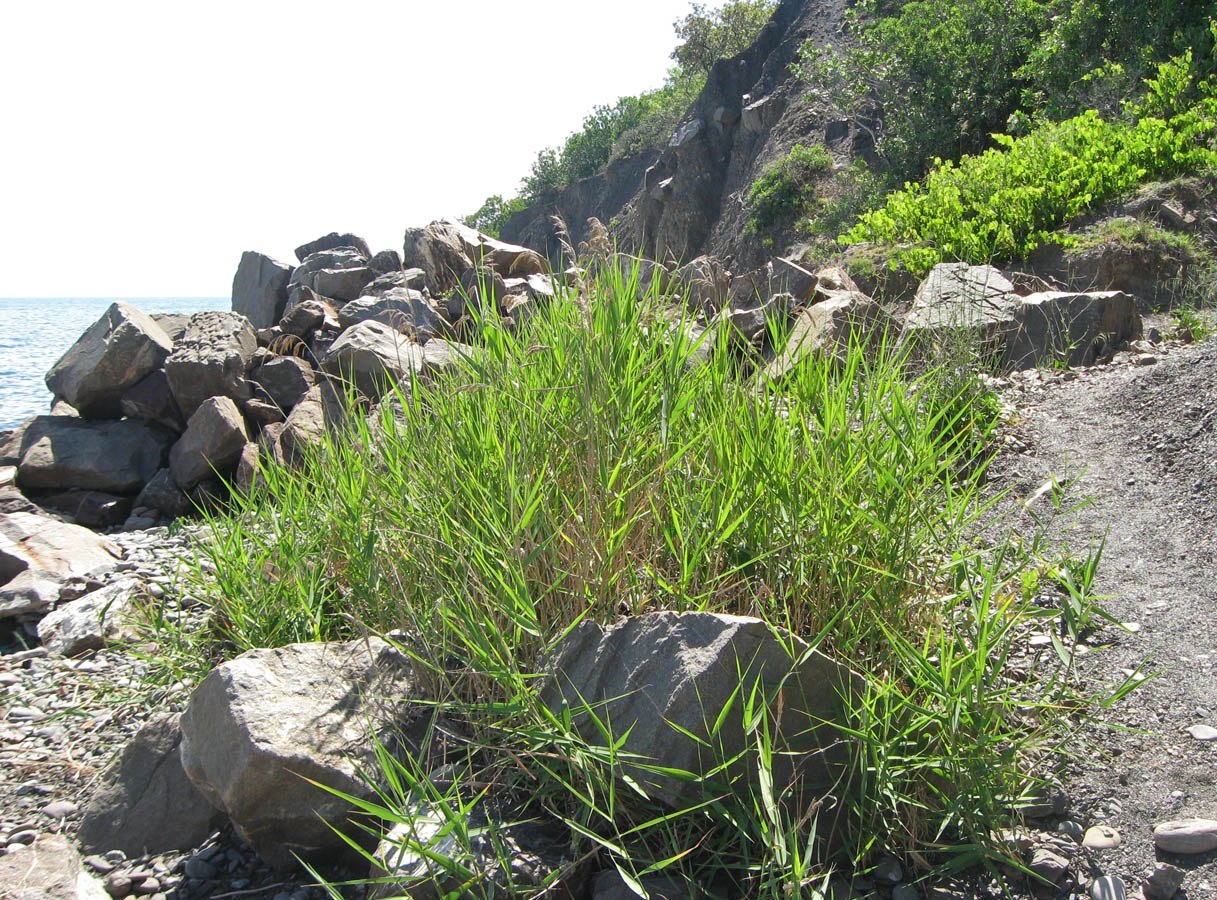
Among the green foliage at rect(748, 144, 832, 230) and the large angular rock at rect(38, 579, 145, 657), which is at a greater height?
the green foliage at rect(748, 144, 832, 230)

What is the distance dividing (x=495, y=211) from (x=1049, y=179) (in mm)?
34592

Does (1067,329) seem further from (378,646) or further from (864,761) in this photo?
(378,646)

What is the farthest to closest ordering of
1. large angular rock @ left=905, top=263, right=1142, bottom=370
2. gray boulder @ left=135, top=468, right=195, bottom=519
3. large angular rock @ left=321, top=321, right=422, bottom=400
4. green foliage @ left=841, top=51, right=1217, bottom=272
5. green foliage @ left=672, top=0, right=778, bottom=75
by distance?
green foliage @ left=672, top=0, right=778, bottom=75 < gray boulder @ left=135, top=468, right=195, bottom=519 < green foliage @ left=841, top=51, right=1217, bottom=272 < large angular rock @ left=321, top=321, right=422, bottom=400 < large angular rock @ left=905, top=263, right=1142, bottom=370

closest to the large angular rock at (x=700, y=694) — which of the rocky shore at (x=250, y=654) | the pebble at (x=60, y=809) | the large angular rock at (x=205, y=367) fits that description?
the rocky shore at (x=250, y=654)

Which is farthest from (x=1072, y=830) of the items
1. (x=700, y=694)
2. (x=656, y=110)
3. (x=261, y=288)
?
(x=656, y=110)

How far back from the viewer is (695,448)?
8.59 ft

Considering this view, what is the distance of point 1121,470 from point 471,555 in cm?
297

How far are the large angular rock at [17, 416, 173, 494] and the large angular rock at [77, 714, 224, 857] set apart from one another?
5439mm

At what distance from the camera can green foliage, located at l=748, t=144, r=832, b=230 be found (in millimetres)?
16516

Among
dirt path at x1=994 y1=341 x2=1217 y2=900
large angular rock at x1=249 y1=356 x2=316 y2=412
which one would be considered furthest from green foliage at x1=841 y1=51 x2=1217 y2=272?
large angular rock at x1=249 y1=356 x2=316 y2=412

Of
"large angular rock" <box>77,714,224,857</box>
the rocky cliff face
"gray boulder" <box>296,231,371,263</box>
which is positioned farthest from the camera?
the rocky cliff face

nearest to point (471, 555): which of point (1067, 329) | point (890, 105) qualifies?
point (1067, 329)

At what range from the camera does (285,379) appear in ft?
27.2

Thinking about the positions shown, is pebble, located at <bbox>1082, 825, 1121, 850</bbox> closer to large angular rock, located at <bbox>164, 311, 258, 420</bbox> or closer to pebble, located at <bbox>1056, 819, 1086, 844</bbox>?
pebble, located at <bbox>1056, 819, 1086, 844</bbox>
